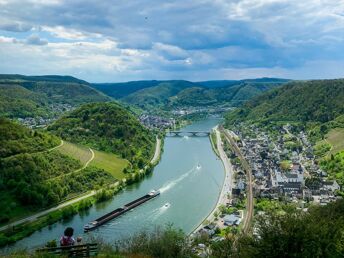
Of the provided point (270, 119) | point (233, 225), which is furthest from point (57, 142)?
point (270, 119)

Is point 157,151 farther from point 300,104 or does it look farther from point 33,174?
point 300,104

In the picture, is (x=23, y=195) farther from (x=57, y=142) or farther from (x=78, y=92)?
(x=78, y=92)

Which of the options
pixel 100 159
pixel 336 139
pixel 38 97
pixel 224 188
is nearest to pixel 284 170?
pixel 224 188

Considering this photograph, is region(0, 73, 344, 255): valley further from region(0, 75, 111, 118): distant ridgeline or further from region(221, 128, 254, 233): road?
region(0, 75, 111, 118): distant ridgeline

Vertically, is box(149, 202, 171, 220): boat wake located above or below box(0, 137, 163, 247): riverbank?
below

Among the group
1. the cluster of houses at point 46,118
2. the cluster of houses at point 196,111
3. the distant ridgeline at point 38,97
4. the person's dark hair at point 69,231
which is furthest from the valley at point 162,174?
the cluster of houses at point 196,111

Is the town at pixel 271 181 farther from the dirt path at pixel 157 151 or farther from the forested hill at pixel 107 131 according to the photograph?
the forested hill at pixel 107 131

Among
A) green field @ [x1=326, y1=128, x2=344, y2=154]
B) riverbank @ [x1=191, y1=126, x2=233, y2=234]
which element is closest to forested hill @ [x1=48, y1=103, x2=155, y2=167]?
riverbank @ [x1=191, y1=126, x2=233, y2=234]
